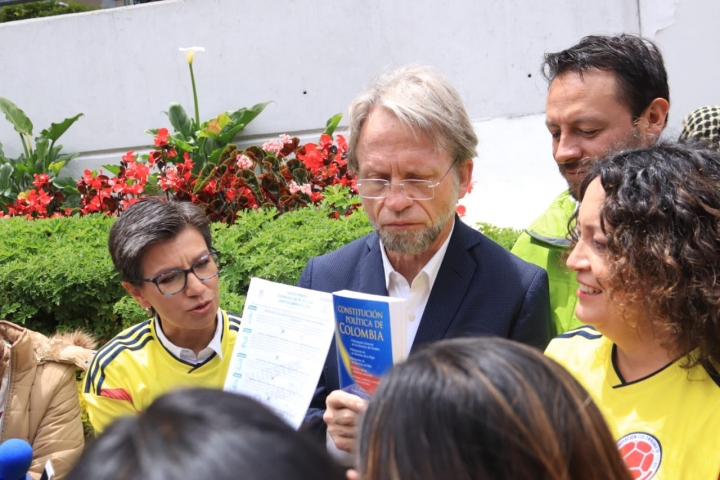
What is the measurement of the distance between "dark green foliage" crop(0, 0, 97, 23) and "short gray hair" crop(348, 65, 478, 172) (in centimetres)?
805

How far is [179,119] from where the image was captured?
695 cm

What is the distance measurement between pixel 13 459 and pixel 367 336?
3.35ft

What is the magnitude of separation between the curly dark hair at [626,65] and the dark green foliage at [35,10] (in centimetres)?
823

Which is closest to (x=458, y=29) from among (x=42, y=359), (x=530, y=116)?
(x=530, y=116)

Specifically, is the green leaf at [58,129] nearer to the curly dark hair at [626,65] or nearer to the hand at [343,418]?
the curly dark hair at [626,65]

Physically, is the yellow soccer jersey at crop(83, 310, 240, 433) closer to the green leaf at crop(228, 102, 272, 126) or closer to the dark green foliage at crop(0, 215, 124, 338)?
the dark green foliage at crop(0, 215, 124, 338)

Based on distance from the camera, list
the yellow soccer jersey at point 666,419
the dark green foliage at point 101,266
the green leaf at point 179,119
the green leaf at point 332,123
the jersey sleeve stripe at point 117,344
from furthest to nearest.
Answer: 1. the green leaf at point 179,119
2. the green leaf at point 332,123
3. the dark green foliage at point 101,266
4. the jersey sleeve stripe at point 117,344
5. the yellow soccer jersey at point 666,419

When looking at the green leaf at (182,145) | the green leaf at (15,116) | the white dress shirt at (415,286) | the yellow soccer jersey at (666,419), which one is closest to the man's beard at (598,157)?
the white dress shirt at (415,286)

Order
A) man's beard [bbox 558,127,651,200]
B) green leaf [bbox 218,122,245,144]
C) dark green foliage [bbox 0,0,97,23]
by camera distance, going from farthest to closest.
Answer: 1. dark green foliage [bbox 0,0,97,23]
2. green leaf [bbox 218,122,245,144]
3. man's beard [bbox 558,127,651,200]

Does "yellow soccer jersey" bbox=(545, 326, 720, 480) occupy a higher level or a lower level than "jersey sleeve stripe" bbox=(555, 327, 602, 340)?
lower

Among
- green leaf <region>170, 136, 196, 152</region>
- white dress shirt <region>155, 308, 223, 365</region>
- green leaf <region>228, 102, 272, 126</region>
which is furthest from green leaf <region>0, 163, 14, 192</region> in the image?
white dress shirt <region>155, 308, 223, 365</region>

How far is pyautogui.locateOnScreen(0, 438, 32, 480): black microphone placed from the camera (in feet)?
6.70

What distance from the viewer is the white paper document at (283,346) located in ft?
6.85

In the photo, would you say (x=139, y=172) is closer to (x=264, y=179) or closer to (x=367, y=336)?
(x=264, y=179)
